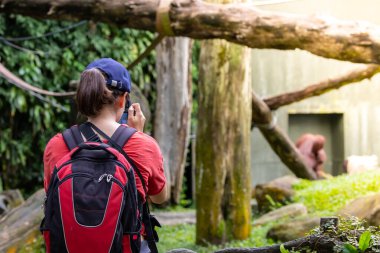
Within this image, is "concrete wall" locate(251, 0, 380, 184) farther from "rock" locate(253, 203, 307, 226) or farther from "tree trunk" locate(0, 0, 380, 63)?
"tree trunk" locate(0, 0, 380, 63)

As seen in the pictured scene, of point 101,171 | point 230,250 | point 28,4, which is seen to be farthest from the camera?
point 28,4

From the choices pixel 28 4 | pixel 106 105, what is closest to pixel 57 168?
pixel 106 105

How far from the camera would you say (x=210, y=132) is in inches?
252

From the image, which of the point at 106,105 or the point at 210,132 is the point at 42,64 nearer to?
the point at 210,132

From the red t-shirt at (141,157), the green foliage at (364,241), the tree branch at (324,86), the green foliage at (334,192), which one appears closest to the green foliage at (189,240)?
the green foliage at (334,192)

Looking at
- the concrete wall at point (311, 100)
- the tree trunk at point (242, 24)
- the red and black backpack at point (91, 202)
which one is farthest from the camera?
the concrete wall at point (311, 100)

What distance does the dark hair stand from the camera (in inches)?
86.0

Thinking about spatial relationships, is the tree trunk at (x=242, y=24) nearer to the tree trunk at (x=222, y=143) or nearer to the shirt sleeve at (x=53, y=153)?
the tree trunk at (x=222, y=143)

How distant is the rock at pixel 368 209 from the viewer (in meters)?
4.48

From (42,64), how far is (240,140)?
4342 mm

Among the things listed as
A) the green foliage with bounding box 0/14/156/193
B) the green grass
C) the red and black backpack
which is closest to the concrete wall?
the green foliage with bounding box 0/14/156/193

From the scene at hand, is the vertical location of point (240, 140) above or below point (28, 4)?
below

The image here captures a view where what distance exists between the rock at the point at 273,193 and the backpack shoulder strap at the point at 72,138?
6924mm

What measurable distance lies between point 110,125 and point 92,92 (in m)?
0.13
